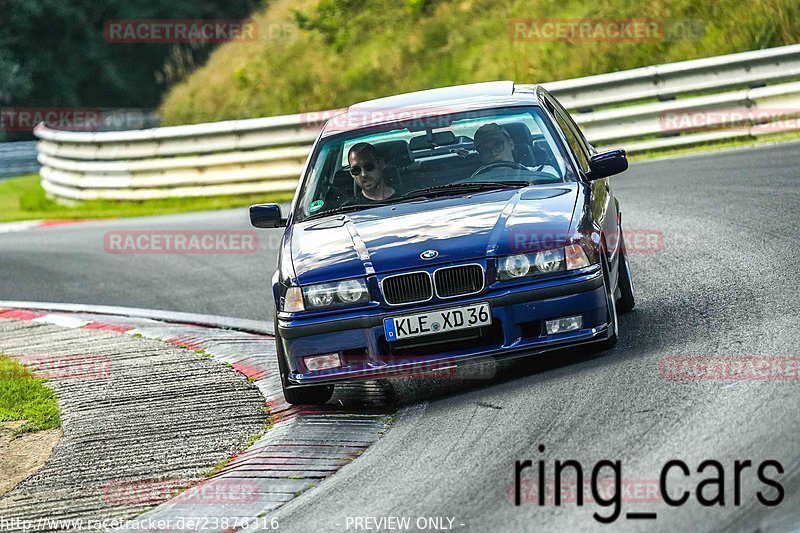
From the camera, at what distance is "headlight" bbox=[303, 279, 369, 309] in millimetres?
6961

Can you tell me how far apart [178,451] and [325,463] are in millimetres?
989

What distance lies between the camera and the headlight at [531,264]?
688 centimetres

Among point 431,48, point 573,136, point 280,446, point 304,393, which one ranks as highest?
point 431,48

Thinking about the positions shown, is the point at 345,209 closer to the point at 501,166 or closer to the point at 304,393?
the point at 501,166

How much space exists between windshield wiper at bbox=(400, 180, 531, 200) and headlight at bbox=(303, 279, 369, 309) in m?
1.12

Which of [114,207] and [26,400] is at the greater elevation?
[114,207]

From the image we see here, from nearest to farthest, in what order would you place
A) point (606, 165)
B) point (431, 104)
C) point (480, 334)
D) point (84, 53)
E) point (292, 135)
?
point (480, 334)
point (606, 165)
point (431, 104)
point (292, 135)
point (84, 53)

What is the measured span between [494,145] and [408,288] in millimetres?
1570

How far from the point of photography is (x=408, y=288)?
6918 millimetres

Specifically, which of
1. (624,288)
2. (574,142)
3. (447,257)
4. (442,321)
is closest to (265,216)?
(447,257)

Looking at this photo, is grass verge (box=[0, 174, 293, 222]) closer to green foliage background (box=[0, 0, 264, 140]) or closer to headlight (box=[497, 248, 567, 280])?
headlight (box=[497, 248, 567, 280])

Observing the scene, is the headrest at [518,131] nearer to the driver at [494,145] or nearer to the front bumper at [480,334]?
the driver at [494,145]

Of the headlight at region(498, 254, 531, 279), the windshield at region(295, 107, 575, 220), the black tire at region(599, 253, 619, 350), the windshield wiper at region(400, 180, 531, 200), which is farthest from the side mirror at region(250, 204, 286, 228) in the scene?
the black tire at region(599, 253, 619, 350)

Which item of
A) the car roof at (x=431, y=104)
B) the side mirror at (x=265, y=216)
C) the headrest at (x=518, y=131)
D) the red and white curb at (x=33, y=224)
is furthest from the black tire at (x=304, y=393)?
the red and white curb at (x=33, y=224)
